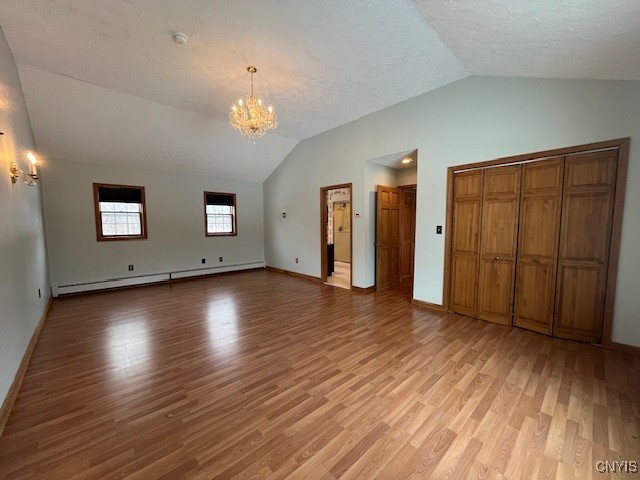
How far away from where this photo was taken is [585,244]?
2.84 metres

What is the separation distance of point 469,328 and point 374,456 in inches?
97.6

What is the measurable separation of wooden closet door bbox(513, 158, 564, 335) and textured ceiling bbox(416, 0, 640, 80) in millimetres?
988

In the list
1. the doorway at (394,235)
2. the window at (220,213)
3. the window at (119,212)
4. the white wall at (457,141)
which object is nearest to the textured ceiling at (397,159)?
the white wall at (457,141)

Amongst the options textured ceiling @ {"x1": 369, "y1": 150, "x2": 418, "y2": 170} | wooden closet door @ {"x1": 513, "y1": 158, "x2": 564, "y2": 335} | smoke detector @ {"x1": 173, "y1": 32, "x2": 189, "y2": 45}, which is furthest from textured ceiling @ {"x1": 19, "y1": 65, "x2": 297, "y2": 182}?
wooden closet door @ {"x1": 513, "y1": 158, "x2": 564, "y2": 335}

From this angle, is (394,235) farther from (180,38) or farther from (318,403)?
(180,38)

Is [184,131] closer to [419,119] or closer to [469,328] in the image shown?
[419,119]

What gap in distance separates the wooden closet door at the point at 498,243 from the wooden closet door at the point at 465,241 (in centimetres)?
8

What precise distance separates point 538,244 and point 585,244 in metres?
0.40

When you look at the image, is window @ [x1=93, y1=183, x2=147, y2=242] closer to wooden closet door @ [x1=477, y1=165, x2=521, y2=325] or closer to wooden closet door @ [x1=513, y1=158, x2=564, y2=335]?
wooden closet door @ [x1=477, y1=165, x2=521, y2=325]

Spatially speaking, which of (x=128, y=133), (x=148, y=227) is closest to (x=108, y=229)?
(x=148, y=227)

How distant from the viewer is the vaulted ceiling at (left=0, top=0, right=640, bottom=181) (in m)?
2.15

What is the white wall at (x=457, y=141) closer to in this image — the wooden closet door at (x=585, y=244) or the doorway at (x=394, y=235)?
the wooden closet door at (x=585, y=244)

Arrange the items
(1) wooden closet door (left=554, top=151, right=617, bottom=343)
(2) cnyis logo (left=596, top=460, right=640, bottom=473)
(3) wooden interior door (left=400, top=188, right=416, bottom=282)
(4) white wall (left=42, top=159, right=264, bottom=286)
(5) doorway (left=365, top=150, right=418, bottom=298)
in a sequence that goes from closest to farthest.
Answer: (2) cnyis logo (left=596, top=460, right=640, bottom=473) → (1) wooden closet door (left=554, top=151, right=617, bottom=343) → (4) white wall (left=42, top=159, right=264, bottom=286) → (5) doorway (left=365, top=150, right=418, bottom=298) → (3) wooden interior door (left=400, top=188, right=416, bottom=282)

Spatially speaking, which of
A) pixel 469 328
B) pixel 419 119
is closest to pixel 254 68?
pixel 419 119
